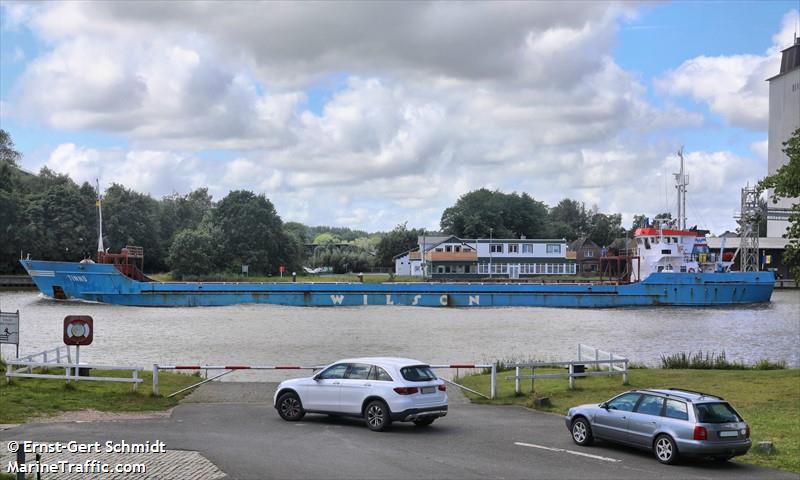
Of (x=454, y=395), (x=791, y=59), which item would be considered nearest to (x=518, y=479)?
(x=454, y=395)

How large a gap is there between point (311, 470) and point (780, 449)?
28.8ft

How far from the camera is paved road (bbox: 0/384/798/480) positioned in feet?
38.7

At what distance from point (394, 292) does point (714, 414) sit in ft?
183

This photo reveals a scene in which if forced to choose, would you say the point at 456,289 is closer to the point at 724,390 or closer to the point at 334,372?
the point at 724,390

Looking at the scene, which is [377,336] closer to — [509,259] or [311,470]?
[311,470]

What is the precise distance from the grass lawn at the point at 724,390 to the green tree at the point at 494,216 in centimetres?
10317

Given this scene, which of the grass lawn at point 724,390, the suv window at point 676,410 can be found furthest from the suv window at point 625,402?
the grass lawn at point 724,390

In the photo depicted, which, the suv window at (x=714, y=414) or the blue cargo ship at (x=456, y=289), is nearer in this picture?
the suv window at (x=714, y=414)

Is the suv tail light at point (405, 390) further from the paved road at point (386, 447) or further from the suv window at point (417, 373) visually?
the paved road at point (386, 447)

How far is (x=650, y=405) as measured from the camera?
44.3 feet

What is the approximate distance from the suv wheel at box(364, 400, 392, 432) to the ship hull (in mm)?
52249

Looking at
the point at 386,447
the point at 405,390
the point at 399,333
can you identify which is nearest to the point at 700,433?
the point at 386,447

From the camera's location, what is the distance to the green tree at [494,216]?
129375 millimetres

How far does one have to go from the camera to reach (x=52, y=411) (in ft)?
57.6
